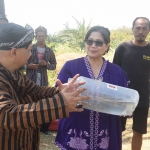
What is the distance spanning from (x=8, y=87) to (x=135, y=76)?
2073 mm

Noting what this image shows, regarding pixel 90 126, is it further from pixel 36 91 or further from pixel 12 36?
pixel 12 36

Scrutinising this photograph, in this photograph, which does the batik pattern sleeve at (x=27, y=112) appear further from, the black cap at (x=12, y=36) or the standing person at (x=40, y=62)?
the standing person at (x=40, y=62)

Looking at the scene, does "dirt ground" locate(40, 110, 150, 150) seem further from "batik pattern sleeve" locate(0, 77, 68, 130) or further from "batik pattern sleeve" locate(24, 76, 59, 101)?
"batik pattern sleeve" locate(0, 77, 68, 130)

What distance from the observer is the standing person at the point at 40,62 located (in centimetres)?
405

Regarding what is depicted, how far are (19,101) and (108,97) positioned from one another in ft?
2.65

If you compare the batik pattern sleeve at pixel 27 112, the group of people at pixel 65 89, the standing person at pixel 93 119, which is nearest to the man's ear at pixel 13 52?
the group of people at pixel 65 89

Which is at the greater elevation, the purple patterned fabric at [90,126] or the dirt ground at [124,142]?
the purple patterned fabric at [90,126]

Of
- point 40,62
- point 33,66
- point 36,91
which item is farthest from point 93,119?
point 40,62

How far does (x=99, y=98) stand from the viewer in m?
2.08

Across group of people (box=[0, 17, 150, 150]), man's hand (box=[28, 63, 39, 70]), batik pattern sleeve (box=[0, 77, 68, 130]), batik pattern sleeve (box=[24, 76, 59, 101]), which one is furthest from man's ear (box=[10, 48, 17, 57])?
man's hand (box=[28, 63, 39, 70])

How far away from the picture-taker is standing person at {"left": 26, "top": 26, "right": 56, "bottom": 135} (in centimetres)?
405

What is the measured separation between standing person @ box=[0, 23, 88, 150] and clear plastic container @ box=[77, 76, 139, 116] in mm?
556

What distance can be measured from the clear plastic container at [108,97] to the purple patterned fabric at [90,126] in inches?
5.6

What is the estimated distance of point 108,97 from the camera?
6.82ft
